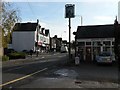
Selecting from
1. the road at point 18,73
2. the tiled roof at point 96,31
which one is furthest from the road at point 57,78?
the tiled roof at point 96,31

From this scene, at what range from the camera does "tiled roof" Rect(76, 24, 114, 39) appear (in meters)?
45.7

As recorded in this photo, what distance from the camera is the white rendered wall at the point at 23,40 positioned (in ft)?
316

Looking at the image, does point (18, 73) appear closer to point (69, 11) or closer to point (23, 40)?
point (69, 11)

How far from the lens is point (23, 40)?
97.6 m

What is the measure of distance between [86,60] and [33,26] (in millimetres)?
53583

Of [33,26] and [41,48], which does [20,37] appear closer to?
[33,26]

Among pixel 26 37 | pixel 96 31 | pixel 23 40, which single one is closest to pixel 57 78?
pixel 96 31

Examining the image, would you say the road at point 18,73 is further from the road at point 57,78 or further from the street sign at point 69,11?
the street sign at point 69,11

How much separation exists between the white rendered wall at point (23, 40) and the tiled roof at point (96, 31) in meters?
48.2

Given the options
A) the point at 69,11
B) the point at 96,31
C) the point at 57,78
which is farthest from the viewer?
the point at 96,31

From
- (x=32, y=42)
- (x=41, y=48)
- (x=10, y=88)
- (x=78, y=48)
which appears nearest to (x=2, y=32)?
(x=78, y=48)

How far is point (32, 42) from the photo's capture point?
3799 inches

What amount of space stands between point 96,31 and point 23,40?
53.0 metres

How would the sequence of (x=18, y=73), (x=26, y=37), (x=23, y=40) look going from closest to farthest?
(x=18, y=73), (x=26, y=37), (x=23, y=40)
